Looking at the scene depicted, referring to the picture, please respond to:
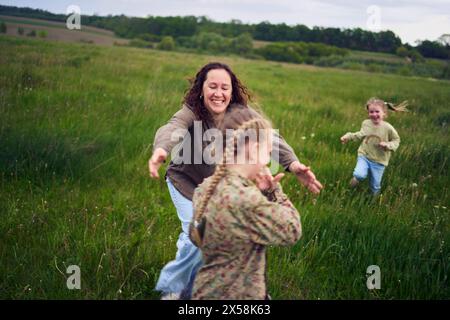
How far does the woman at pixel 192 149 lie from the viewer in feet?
7.80

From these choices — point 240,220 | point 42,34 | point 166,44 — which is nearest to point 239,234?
point 240,220

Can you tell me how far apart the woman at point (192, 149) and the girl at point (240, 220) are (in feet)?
1.69

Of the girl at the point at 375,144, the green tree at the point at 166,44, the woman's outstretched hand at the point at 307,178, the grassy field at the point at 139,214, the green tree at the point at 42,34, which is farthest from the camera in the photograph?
the green tree at the point at 166,44

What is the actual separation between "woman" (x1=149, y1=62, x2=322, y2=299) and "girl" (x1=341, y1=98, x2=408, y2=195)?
2.03m

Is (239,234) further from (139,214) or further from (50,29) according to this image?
(50,29)

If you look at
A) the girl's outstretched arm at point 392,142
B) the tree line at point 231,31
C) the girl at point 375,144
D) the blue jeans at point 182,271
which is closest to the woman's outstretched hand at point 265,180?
the blue jeans at point 182,271

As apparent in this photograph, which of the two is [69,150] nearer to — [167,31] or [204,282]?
[204,282]

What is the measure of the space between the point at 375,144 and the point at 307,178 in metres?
2.54

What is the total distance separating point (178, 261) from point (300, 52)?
1743 inches

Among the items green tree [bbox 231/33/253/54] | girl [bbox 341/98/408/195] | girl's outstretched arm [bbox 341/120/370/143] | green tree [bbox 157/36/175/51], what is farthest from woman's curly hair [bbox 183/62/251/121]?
green tree [bbox 231/33/253/54]

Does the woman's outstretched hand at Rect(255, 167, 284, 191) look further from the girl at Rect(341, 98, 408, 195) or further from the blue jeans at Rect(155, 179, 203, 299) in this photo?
the girl at Rect(341, 98, 408, 195)

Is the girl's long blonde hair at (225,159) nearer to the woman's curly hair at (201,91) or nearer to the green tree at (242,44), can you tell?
the woman's curly hair at (201,91)

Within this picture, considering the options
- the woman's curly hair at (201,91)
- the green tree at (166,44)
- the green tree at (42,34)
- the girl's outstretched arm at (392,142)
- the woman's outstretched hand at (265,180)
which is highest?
the green tree at (166,44)

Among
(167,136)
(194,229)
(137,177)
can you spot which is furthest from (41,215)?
(194,229)
